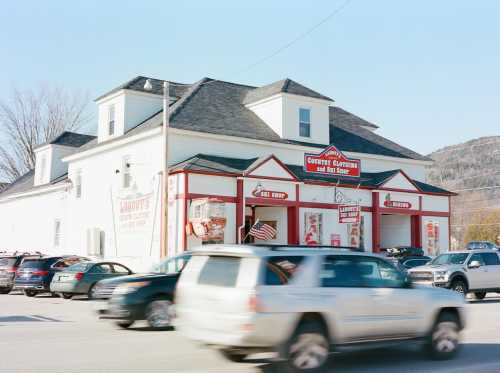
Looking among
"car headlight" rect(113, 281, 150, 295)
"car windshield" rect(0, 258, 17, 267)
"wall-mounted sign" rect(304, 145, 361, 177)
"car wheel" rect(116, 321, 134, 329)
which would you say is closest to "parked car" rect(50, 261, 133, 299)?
"car windshield" rect(0, 258, 17, 267)

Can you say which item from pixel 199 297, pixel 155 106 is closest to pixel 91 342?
pixel 199 297

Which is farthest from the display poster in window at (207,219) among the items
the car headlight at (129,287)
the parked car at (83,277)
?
the car headlight at (129,287)

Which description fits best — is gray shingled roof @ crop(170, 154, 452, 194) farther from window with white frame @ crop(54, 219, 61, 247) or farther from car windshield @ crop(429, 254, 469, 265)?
window with white frame @ crop(54, 219, 61, 247)

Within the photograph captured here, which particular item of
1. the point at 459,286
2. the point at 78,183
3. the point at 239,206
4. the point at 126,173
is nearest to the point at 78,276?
the point at 239,206

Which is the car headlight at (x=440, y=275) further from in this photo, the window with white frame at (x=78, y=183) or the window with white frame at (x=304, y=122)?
the window with white frame at (x=78, y=183)

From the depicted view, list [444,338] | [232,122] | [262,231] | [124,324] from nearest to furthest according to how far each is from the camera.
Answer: [444,338] → [124,324] → [262,231] → [232,122]

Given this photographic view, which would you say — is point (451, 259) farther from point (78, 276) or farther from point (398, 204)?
Result: point (78, 276)

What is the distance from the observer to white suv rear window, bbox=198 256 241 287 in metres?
8.50

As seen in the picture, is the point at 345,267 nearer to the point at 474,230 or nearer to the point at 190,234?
the point at 190,234

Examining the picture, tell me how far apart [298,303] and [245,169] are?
67.9 ft

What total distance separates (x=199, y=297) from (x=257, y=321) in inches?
44.4

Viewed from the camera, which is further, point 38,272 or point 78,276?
point 38,272

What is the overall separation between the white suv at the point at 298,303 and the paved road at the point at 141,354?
0.45 m

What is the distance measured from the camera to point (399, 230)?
116ft
